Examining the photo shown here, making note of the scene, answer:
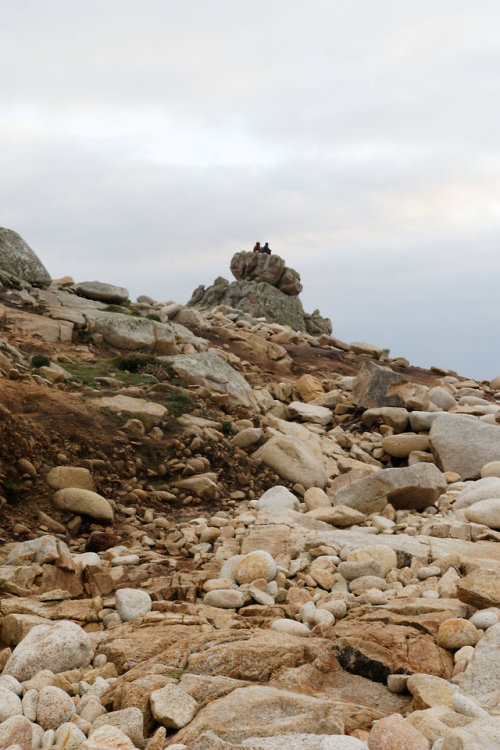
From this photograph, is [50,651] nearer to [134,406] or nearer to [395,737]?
[395,737]

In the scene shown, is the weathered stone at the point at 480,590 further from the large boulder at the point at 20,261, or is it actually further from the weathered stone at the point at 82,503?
the large boulder at the point at 20,261

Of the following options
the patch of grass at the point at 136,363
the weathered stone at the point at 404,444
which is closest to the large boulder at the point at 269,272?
the patch of grass at the point at 136,363

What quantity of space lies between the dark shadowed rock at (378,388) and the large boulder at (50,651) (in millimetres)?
13171

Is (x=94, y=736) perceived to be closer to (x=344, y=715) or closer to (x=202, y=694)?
(x=202, y=694)

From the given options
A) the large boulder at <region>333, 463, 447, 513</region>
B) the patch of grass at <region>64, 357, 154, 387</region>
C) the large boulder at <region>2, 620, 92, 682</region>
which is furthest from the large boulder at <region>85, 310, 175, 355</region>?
the large boulder at <region>2, 620, 92, 682</region>

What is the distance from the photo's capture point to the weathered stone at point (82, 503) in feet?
30.1

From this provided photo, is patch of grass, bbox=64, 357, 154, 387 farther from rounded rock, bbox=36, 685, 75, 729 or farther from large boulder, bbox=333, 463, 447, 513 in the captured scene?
rounded rock, bbox=36, 685, 75, 729

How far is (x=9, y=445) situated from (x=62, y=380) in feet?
12.9

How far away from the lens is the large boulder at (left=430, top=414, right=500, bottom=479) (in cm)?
1345

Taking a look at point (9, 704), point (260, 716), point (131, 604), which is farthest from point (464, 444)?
point (9, 704)

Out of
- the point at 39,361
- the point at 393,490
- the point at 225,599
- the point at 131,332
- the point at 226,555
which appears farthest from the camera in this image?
the point at 131,332

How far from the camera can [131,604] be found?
6.16 metres

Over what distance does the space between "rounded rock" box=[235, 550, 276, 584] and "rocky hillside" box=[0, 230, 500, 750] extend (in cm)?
2

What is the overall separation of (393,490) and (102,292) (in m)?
16.7
